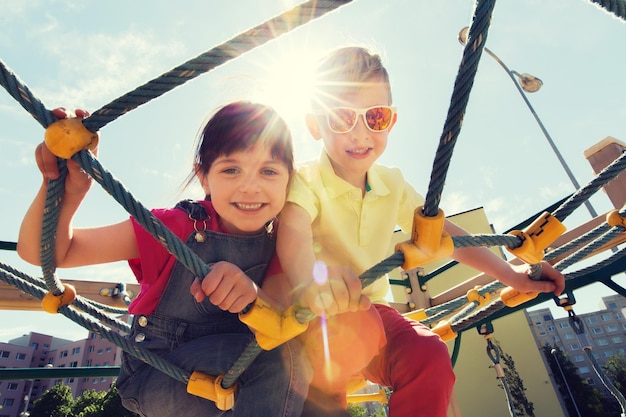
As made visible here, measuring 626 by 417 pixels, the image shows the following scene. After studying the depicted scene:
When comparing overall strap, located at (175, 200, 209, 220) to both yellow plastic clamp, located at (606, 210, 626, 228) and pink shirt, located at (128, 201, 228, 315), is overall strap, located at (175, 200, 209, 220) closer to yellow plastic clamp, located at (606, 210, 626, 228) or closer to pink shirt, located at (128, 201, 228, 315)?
pink shirt, located at (128, 201, 228, 315)

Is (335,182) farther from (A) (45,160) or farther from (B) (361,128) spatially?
(A) (45,160)

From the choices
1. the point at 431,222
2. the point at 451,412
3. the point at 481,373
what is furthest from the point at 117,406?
the point at 431,222

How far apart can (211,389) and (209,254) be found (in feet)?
1.19

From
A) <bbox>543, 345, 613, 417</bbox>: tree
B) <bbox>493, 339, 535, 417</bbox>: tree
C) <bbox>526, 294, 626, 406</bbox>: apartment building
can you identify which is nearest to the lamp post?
<bbox>493, 339, 535, 417</bbox>: tree

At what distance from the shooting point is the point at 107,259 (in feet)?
3.35

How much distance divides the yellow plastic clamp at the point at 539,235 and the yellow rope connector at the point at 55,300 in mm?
1217

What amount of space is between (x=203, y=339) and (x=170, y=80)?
0.67 metres

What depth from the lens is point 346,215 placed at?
4.06ft

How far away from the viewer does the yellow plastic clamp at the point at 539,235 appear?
0.99 metres

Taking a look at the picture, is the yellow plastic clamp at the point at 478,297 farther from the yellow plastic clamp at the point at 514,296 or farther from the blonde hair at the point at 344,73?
the blonde hair at the point at 344,73

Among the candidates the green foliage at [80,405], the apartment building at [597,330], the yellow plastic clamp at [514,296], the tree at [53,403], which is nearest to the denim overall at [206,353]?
the yellow plastic clamp at [514,296]

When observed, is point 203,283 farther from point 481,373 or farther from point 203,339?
point 481,373

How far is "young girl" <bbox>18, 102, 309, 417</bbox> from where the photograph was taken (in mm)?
896

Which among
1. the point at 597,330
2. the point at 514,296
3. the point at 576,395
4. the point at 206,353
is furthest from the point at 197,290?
the point at 597,330
